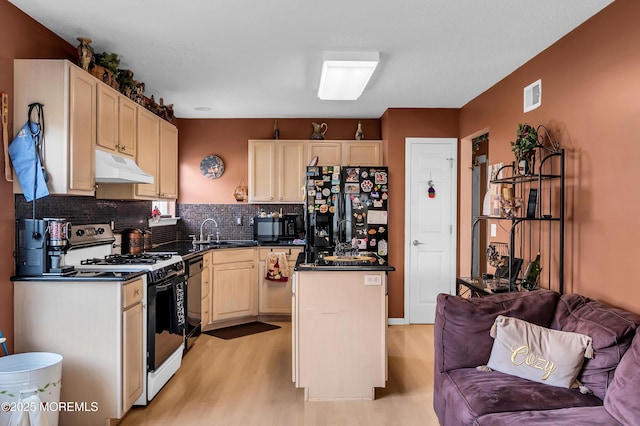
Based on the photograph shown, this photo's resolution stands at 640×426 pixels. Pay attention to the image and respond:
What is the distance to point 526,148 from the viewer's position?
3039 millimetres

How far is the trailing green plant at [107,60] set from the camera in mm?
3273

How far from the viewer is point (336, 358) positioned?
10.3ft

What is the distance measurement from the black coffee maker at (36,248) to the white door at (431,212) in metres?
3.63

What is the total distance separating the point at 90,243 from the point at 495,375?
3.03 meters

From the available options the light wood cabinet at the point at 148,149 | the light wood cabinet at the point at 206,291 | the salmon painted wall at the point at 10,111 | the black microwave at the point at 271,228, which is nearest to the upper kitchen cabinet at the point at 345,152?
the black microwave at the point at 271,228

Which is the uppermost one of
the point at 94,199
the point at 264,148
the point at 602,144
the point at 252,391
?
the point at 264,148

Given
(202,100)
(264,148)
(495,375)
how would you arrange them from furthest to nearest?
1. (264,148)
2. (202,100)
3. (495,375)

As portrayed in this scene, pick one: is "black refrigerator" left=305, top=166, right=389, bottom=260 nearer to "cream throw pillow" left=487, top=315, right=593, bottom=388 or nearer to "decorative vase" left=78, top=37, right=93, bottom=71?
"cream throw pillow" left=487, top=315, right=593, bottom=388

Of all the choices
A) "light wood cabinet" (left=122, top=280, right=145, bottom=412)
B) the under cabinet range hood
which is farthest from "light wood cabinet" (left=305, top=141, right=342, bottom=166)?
"light wood cabinet" (left=122, top=280, right=145, bottom=412)

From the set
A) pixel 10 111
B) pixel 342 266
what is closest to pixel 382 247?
pixel 342 266

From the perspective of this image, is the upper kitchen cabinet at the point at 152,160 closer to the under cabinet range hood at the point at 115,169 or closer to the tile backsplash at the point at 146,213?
the tile backsplash at the point at 146,213

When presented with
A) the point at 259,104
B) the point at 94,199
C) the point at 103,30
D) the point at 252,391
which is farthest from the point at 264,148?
the point at 252,391

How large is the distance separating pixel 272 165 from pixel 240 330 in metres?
2.06

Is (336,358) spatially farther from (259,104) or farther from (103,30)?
(259,104)
